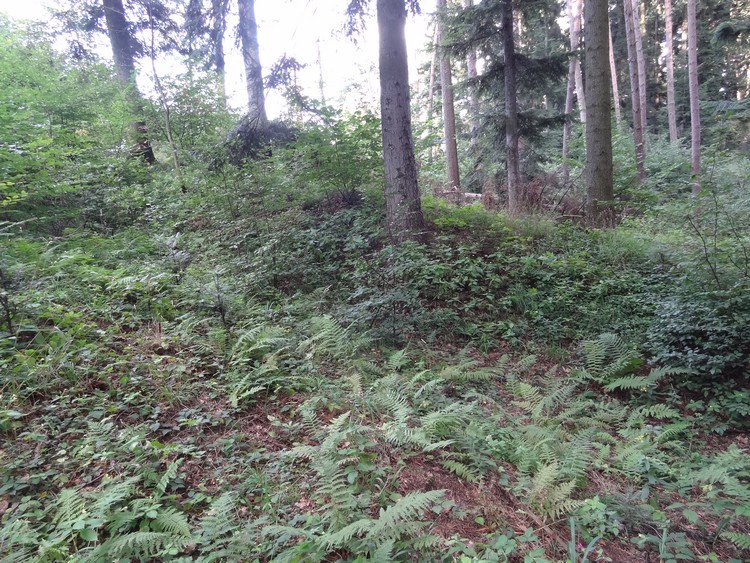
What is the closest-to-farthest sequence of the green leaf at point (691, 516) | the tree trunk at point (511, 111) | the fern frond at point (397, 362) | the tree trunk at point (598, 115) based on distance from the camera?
the green leaf at point (691, 516), the fern frond at point (397, 362), the tree trunk at point (598, 115), the tree trunk at point (511, 111)

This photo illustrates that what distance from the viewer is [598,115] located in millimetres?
7953

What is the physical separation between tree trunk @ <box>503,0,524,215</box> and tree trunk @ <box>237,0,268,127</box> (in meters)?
5.46

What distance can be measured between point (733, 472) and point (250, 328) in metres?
4.68

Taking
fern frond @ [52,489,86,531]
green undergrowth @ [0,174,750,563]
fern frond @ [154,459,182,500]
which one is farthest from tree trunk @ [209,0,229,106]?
fern frond @ [52,489,86,531]

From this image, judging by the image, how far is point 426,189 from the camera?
10.7 meters

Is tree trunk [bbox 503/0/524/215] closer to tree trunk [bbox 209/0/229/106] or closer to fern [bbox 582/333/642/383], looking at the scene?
fern [bbox 582/333/642/383]

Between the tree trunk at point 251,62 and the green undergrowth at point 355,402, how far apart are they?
2.15 meters

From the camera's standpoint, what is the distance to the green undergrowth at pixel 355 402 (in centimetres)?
242

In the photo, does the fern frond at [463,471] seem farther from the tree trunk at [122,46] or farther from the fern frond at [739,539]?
the tree trunk at [122,46]

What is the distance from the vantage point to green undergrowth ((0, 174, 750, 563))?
7.95ft

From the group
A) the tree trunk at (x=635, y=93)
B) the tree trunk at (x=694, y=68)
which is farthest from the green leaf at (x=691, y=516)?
the tree trunk at (x=694, y=68)

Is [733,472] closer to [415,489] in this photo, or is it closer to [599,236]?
[415,489]

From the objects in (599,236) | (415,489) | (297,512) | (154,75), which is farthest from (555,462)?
(154,75)

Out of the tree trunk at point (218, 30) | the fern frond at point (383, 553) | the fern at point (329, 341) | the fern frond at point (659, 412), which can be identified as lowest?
the fern frond at point (659, 412)
